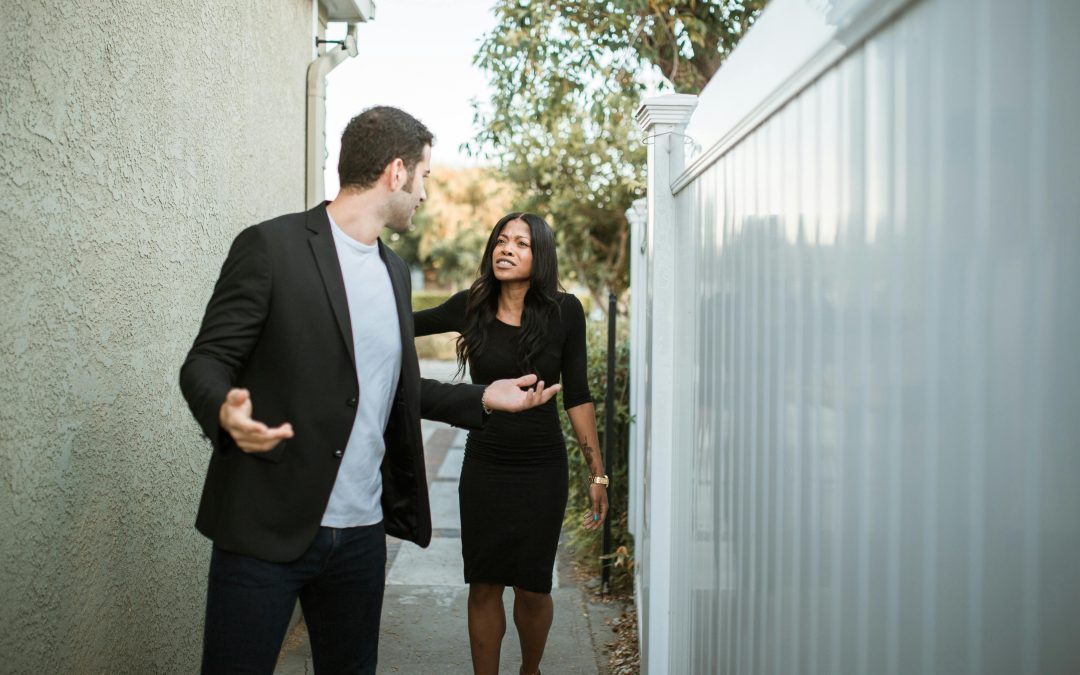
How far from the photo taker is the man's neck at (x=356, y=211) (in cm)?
252

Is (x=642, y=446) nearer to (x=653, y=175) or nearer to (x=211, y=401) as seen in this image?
(x=653, y=175)

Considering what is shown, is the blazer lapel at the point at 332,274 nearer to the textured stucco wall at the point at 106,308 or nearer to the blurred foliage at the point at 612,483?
the textured stucco wall at the point at 106,308

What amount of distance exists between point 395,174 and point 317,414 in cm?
70

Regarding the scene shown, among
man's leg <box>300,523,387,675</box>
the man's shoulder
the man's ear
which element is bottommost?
man's leg <box>300,523,387,675</box>

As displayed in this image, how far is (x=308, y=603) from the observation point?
8.36ft

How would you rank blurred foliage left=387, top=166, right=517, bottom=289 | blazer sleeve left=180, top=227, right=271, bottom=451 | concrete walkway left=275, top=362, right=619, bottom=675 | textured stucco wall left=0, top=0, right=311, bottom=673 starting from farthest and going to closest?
blurred foliage left=387, top=166, right=517, bottom=289
concrete walkway left=275, top=362, right=619, bottom=675
textured stucco wall left=0, top=0, right=311, bottom=673
blazer sleeve left=180, top=227, right=271, bottom=451

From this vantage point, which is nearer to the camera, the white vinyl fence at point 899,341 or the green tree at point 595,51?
the white vinyl fence at point 899,341

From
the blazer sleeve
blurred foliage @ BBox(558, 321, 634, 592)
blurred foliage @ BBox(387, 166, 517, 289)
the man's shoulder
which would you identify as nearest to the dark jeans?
the blazer sleeve

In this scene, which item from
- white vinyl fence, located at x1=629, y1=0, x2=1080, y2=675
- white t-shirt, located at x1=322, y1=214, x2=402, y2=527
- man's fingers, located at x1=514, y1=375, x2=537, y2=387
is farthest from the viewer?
man's fingers, located at x1=514, y1=375, x2=537, y2=387

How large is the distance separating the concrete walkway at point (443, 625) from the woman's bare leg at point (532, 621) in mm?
540

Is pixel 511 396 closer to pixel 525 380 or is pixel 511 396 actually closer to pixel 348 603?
pixel 525 380

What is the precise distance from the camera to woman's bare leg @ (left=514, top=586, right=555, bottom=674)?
3.77 metres

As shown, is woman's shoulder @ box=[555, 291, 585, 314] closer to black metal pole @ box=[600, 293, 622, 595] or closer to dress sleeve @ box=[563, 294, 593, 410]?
dress sleeve @ box=[563, 294, 593, 410]

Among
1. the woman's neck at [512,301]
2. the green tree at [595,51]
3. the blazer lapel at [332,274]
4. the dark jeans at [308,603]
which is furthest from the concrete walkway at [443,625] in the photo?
the green tree at [595,51]
